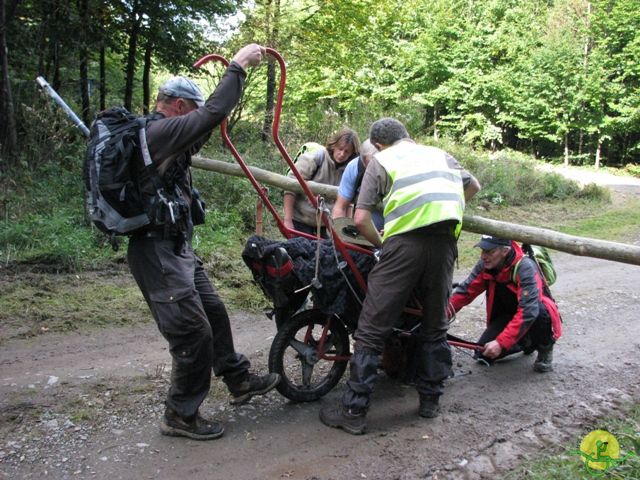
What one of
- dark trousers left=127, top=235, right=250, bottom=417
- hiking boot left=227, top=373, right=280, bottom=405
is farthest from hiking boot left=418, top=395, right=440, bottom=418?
dark trousers left=127, top=235, right=250, bottom=417

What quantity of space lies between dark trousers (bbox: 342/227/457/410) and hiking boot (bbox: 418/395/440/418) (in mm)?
481

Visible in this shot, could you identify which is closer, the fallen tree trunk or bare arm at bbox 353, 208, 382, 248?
bare arm at bbox 353, 208, 382, 248

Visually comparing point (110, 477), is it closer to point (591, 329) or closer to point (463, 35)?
point (591, 329)

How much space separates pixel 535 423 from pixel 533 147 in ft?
102

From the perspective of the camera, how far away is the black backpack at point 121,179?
3047 mm

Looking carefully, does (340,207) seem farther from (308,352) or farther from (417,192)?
(308,352)

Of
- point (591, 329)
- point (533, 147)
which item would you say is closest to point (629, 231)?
point (591, 329)

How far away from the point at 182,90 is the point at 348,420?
232cm

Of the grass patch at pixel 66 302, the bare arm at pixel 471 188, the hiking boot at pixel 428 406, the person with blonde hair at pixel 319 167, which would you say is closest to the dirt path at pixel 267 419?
the hiking boot at pixel 428 406

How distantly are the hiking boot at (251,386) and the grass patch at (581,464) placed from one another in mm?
1591

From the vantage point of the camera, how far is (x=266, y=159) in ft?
38.8

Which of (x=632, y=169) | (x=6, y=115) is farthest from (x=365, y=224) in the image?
(x=632, y=169)

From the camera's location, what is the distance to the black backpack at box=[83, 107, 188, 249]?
10.00ft

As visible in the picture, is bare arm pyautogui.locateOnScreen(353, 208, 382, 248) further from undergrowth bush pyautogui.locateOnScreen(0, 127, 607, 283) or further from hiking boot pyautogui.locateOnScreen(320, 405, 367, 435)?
undergrowth bush pyautogui.locateOnScreen(0, 127, 607, 283)
